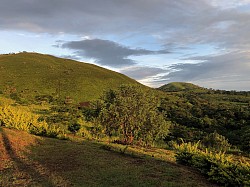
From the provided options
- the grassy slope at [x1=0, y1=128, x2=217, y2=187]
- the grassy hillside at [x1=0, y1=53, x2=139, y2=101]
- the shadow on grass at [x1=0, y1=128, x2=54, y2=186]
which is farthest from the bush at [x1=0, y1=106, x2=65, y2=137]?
the grassy hillside at [x1=0, y1=53, x2=139, y2=101]

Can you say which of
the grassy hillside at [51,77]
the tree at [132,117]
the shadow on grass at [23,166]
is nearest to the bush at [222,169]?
the shadow on grass at [23,166]

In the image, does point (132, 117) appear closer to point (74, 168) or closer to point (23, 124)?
point (23, 124)

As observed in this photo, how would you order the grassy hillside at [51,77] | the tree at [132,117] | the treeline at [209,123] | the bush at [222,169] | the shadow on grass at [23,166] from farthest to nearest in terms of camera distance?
the grassy hillside at [51,77] < the treeline at [209,123] < the tree at [132,117] < the bush at [222,169] < the shadow on grass at [23,166]

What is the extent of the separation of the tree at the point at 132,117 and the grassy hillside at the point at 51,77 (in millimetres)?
37021

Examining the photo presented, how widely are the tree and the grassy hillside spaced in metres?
37.0

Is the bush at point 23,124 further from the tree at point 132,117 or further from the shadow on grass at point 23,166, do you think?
the tree at point 132,117

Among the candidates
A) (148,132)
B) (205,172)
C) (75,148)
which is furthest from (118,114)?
(205,172)

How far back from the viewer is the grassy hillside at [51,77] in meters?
62.7

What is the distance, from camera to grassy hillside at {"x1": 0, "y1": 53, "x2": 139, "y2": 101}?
206ft

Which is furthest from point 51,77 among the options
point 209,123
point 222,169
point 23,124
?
point 222,169

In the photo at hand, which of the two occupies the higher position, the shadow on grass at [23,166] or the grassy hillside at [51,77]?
the grassy hillside at [51,77]

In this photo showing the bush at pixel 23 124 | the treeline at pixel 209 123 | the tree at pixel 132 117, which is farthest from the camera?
the treeline at pixel 209 123

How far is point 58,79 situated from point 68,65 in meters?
16.2

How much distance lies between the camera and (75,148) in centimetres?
1605
